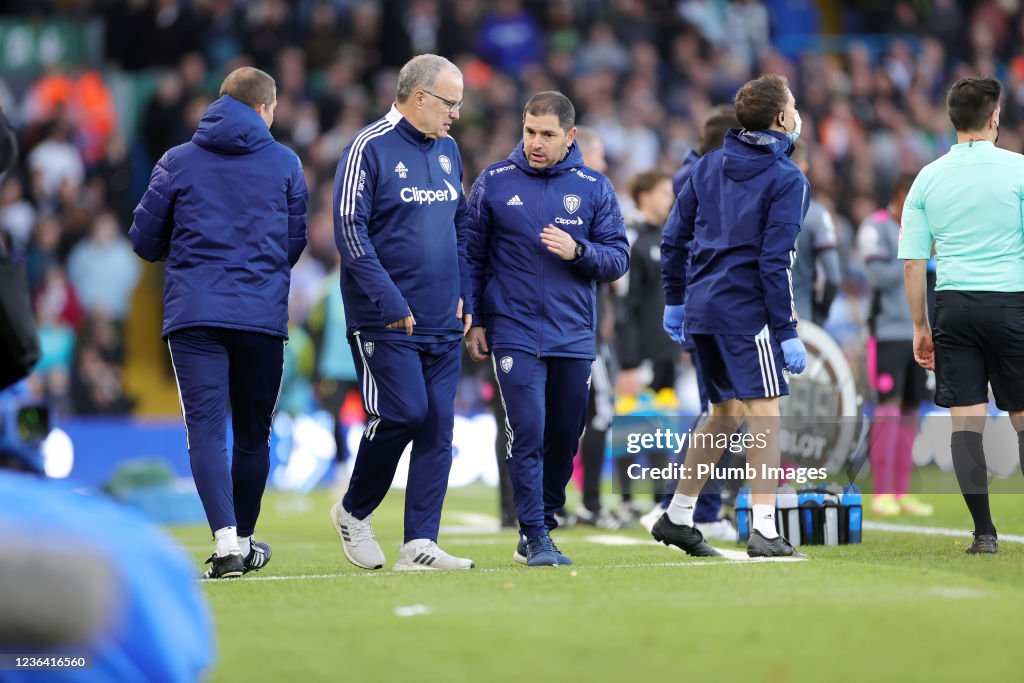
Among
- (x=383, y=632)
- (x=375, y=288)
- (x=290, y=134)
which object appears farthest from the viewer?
(x=290, y=134)

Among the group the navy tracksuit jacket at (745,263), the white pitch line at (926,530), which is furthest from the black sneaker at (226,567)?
the white pitch line at (926,530)

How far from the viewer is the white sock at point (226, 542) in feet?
23.7

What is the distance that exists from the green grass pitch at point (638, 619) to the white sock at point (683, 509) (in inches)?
8.0

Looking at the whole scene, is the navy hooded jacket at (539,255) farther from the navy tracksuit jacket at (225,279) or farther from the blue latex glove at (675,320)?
the navy tracksuit jacket at (225,279)

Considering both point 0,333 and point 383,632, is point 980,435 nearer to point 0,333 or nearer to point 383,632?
point 383,632

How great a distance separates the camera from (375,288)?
722 cm

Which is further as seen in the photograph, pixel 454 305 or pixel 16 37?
pixel 16 37

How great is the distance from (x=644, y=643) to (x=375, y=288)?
2.70 m

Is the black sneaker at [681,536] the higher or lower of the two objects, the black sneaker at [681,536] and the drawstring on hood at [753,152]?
the lower

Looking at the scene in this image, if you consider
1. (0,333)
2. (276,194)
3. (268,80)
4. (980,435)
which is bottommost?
(980,435)

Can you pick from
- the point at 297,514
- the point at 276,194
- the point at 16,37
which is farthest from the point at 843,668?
the point at 16,37

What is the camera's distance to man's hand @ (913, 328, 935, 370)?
7902mm

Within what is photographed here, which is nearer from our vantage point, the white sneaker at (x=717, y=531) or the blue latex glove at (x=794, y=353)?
the blue latex glove at (x=794, y=353)

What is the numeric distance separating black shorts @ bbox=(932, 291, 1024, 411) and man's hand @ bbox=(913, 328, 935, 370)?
0.06 m
